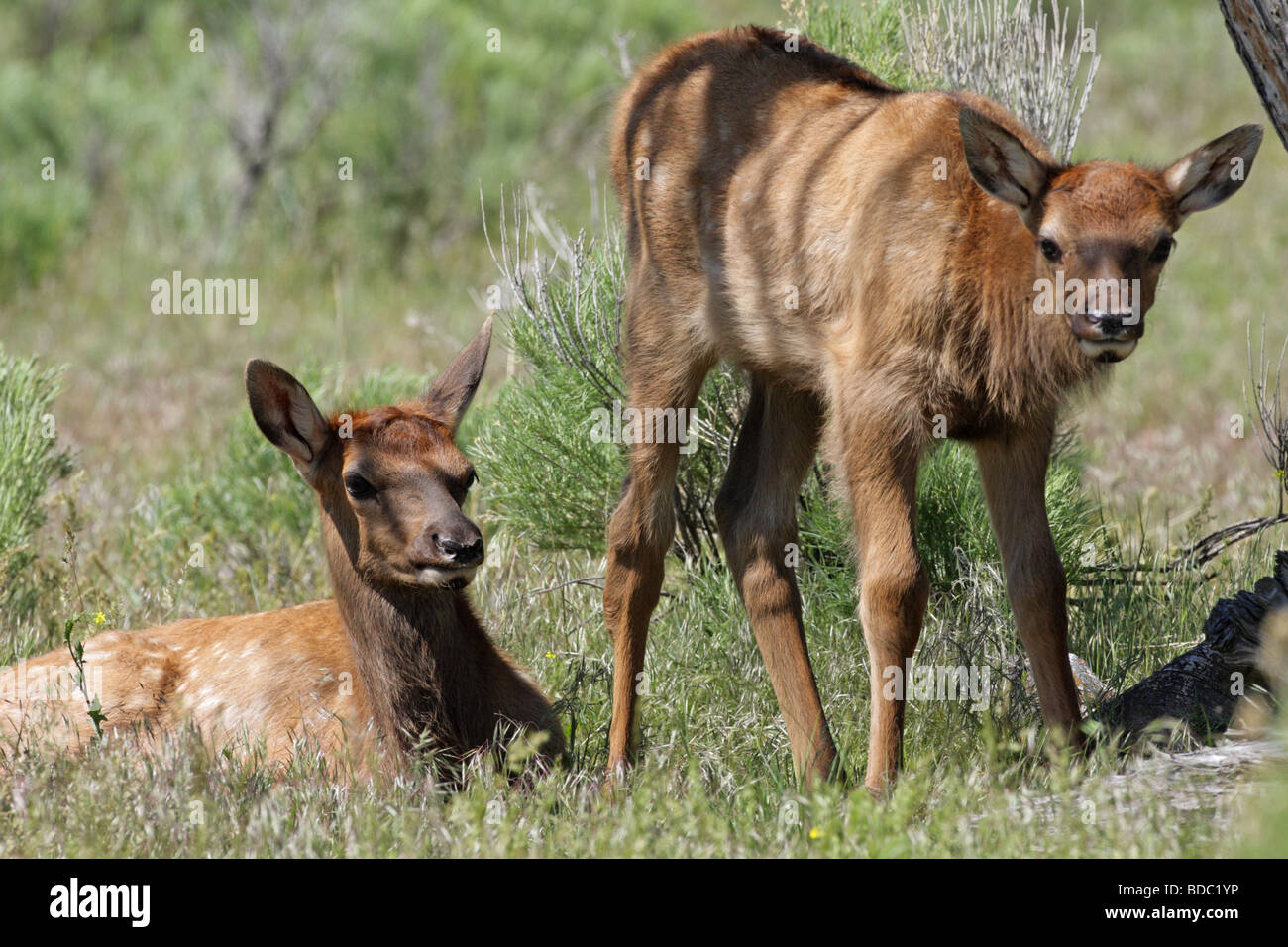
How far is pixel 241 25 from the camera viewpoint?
16.7 meters

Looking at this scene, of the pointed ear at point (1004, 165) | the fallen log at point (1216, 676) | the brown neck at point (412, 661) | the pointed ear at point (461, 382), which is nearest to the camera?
the pointed ear at point (1004, 165)

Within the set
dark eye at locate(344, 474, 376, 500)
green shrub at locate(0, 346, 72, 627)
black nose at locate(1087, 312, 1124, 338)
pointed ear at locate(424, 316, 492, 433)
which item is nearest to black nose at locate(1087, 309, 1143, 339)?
black nose at locate(1087, 312, 1124, 338)

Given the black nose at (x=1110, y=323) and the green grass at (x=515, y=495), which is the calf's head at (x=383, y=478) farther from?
the black nose at (x=1110, y=323)

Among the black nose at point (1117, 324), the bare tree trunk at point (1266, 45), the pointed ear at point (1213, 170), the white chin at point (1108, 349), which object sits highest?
the bare tree trunk at point (1266, 45)

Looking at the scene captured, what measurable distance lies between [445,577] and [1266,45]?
2.93 meters

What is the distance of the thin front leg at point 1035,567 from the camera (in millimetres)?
5172

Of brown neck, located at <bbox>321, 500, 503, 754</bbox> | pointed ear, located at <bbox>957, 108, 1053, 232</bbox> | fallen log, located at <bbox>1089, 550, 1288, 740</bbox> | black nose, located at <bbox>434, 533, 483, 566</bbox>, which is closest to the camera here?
pointed ear, located at <bbox>957, 108, 1053, 232</bbox>

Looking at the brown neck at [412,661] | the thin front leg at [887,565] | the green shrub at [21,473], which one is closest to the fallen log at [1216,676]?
the thin front leg at [887,565]

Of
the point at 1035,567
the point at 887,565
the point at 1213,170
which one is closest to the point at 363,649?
the point at 887,565

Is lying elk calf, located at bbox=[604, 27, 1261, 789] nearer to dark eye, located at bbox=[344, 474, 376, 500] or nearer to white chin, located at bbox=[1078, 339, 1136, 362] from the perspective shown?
white chin, located at bbox=[1078, 339, 1136, 362]

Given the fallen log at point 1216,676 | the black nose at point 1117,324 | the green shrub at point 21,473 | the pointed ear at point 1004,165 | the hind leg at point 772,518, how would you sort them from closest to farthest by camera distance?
Result: the black nose at point 1117,324 → the pointed ear at point 1004,165 → the fallen log at point 1216,676 → the hind leg at point 772,518 → the green shrub at point 21,473

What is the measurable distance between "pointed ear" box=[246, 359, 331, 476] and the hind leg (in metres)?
1.60

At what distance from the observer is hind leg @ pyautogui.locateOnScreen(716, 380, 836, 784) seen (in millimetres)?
5777

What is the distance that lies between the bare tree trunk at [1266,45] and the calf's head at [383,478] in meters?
2.71
